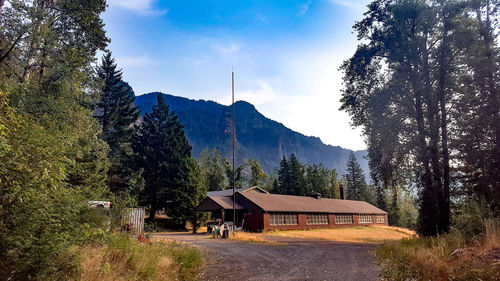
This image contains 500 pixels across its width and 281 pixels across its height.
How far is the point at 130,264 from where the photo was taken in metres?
8.03

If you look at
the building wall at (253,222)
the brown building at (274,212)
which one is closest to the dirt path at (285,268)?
the building wall at (253,222)

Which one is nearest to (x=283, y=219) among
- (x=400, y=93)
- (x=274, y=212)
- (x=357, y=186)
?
(x=274, y=212)

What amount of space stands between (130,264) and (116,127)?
39.1 metres

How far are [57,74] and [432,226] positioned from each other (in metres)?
23.7

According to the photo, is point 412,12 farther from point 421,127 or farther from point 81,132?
point 81,132

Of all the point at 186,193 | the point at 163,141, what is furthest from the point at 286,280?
the point at 163,141

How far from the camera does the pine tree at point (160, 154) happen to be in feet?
151

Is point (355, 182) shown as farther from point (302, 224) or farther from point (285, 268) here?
point (285, 268)

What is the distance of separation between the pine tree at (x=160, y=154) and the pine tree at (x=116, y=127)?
3308 mm

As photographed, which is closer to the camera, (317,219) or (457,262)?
(457,262)

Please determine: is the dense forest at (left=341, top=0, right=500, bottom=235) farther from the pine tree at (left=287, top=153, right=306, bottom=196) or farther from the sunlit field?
the pine tree at (left=287, top=153, right=306, bottom=196)

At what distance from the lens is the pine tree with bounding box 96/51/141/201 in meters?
41.8

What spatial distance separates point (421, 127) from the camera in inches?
753

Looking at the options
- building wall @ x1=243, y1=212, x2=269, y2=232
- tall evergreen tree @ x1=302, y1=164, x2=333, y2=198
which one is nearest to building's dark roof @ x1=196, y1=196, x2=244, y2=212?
building wall @ x1=243, y1=212, x2=269, y2=232
